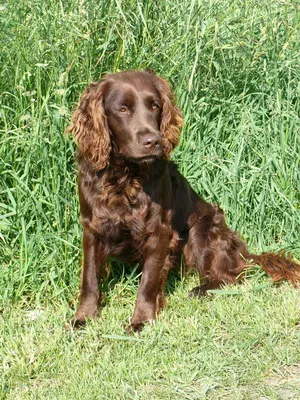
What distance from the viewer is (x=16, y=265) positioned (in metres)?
4.26

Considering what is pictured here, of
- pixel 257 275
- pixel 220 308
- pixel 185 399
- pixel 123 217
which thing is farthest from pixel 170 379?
pixel 257 275

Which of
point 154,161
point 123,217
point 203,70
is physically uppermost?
point 203,70

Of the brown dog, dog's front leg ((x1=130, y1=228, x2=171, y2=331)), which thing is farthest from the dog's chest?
dog's front leg ((x1=130, y1=228, x2=171, y2=331))

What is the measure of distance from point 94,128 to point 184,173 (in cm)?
108

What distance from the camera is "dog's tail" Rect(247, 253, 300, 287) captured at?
170 inches

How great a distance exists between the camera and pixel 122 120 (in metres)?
3.92

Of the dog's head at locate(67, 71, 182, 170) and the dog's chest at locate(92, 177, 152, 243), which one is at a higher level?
the dog's head at locate(67, 71, 182, 170)

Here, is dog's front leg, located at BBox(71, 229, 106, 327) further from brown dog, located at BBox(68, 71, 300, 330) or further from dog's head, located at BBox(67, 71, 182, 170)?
dog's head, located at BBox(67, 71, 182, 170)

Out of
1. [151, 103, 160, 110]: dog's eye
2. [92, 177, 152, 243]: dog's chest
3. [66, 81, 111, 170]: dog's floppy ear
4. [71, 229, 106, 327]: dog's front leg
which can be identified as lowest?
[71, 229, 106, 327]: dog's front leg

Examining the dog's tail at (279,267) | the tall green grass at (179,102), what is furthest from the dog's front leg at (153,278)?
the dog's tail at (279,267)

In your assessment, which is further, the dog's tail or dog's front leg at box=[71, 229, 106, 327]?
the dog's tail

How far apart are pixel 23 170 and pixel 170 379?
176 centimetres

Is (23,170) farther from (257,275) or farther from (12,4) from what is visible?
(257,275)

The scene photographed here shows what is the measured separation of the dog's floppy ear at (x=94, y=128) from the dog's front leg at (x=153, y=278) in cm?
54
